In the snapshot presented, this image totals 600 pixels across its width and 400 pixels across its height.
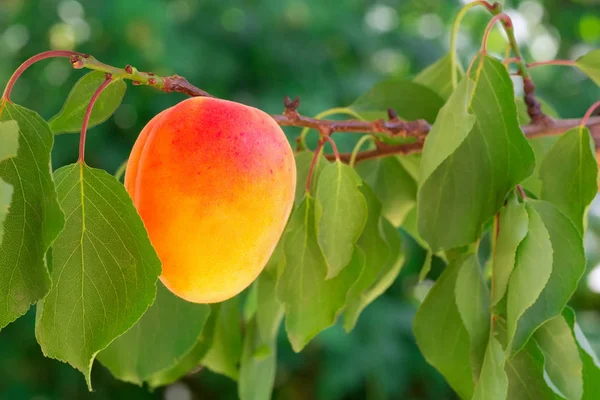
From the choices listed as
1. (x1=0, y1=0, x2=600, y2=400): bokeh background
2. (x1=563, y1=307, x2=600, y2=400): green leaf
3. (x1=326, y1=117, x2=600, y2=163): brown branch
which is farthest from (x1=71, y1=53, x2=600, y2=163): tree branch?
(x1=0, y1=0, x2=600, y2=400): bokeh background

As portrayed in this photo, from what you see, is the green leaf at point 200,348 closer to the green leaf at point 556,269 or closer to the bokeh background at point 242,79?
the green leaf at point 556,269

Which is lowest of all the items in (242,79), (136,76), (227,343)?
(242,79)

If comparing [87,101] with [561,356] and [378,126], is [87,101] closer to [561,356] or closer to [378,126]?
[378,126]

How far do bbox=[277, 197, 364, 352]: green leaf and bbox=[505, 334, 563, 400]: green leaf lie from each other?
0.28 feet

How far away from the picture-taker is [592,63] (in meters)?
0.40

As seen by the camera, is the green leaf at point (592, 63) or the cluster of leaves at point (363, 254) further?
the green leaf at point (592, 63)

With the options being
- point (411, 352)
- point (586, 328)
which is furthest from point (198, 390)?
point (586, 328)

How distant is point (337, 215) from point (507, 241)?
80 millimetres

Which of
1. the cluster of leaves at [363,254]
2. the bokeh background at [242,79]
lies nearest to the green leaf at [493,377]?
the cluster of leaves at [363,254]

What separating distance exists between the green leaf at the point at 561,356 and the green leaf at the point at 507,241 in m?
0.03

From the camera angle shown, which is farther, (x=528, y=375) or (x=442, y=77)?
(x=442, y=77)

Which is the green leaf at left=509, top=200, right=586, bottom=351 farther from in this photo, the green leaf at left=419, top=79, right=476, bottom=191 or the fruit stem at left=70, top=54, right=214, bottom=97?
the fruit stem at left=70, top=54, right=214, bottom=97

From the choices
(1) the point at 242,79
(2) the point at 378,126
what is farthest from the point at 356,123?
(1) the point at 242,79

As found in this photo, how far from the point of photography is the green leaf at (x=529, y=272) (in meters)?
0.31
